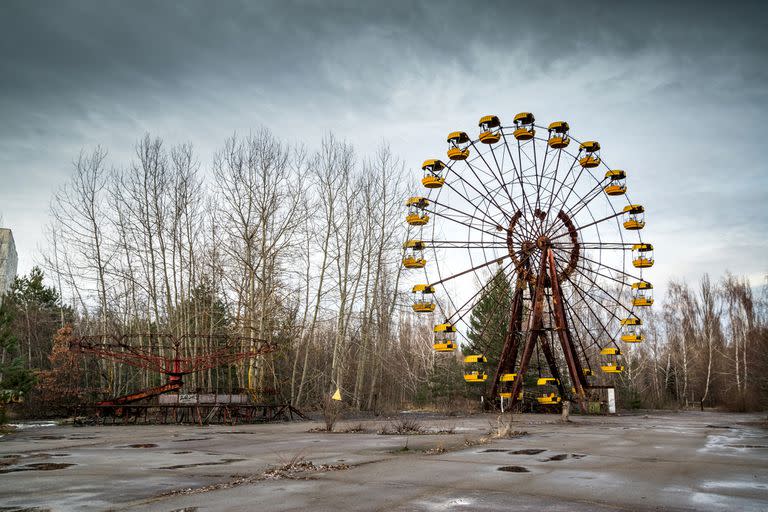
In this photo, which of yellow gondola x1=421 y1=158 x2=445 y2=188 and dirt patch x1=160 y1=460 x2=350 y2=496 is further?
yellow gondola x1=421 y1=158 x2=445 y2=188

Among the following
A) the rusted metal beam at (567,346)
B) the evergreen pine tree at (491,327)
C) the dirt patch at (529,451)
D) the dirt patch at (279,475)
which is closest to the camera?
the dirt patch at (279,475)

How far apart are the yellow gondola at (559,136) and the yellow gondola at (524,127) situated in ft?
3.50

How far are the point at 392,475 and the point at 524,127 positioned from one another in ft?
81.3

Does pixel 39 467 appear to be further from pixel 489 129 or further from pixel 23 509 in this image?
pixel 489 129

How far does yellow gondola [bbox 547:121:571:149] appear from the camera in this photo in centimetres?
3114

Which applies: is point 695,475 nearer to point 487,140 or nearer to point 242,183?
point 487,140

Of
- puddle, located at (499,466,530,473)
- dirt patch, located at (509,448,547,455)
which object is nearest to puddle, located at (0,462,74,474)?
puddle, located at (499,466,530,473)

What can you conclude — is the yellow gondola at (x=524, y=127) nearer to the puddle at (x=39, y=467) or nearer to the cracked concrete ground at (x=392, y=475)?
the cracked concrete ground at (x=392, y=475)

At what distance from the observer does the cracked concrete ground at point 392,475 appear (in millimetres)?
7414

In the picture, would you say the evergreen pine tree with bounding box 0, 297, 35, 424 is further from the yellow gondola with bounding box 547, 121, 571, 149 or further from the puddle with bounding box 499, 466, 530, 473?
the yellow gondola with bounding box 547, 121, 571, 149

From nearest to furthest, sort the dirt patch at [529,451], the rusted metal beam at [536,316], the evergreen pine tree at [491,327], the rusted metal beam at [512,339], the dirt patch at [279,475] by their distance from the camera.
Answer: the dirt patch at [279,475], the dirt patch at [529,451], the rusted metal beam at [536,316], the rusted metal beam at [512,339], the evergreen pine tree at [491,327]

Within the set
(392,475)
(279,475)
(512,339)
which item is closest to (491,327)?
(512,339)

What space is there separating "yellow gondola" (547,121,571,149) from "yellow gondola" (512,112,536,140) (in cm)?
107

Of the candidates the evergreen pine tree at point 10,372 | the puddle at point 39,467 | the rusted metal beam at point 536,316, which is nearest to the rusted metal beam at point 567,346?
the rusted metal beam at point 536,316
